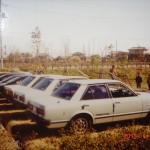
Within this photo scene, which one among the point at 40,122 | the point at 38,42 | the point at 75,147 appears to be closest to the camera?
the point at 75,147

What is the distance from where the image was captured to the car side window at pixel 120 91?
766 cm

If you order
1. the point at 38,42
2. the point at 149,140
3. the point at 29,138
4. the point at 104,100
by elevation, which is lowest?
the point at 29,138

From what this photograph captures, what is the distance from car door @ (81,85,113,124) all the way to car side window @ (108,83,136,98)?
0.33m

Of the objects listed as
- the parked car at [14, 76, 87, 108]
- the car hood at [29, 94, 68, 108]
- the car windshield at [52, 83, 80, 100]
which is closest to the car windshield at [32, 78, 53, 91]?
the parked car at [14, 76, 87, 108]

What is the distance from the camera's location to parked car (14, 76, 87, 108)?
882cm

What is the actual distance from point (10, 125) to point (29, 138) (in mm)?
1603

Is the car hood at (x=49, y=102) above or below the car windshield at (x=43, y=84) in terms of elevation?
below

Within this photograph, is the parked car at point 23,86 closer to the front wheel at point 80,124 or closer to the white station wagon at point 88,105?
the white station wagon at point 88,105

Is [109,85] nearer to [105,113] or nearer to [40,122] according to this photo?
[105,113]

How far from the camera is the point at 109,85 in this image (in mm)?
7613

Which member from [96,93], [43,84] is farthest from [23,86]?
[96,93]

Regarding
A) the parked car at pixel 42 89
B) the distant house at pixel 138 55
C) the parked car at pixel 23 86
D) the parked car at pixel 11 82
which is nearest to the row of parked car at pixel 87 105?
the parked car at pixel 42 89

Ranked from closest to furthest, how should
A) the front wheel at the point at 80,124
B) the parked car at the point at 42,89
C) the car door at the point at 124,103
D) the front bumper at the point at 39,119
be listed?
the front bumper at the point at 39,119
the front wheel at the point at 80,124
the car door at the point at 124,103
the parked car at the point at 42,89

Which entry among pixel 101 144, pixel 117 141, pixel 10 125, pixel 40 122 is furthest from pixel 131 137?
pixel 10 125
